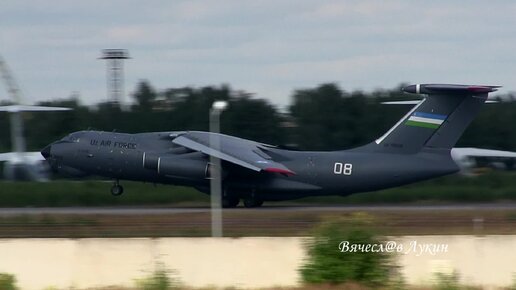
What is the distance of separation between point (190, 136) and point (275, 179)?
10.7 ft

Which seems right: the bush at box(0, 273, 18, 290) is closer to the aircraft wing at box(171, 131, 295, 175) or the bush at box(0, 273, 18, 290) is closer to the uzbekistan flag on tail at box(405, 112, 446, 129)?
the aircraft wing at box(171, 131, 295, 175)

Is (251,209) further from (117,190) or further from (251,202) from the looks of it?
(117,190)

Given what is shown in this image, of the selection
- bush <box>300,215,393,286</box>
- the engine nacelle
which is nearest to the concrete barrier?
bush <box>300,215,393,286</box>

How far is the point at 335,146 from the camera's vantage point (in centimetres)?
5469

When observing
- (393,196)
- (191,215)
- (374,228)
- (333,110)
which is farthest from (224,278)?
(333,110)

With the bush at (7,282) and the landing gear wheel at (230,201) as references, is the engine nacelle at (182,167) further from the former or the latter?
the bush at (7,282)

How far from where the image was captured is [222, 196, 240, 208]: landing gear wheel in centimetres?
3416

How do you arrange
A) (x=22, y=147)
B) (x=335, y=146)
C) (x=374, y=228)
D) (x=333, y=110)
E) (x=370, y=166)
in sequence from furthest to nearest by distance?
(x=333, y=110), (x=335, y=146), (x=22, y=147), (x=370, y=166), (x=374, y=228)

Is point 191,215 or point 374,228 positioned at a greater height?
point 374,228

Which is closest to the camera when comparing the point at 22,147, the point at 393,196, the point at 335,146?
the point at 393,196

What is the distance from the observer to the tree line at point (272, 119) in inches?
2140

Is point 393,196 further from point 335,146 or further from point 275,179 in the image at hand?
point 335,146

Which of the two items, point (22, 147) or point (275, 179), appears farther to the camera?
point (22, 147)

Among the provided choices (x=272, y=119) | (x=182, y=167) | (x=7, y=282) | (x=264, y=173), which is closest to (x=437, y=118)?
(x=264, y=173)
